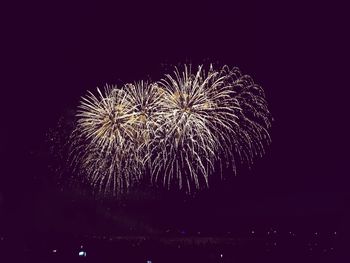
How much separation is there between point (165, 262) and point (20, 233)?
16544 millimetres

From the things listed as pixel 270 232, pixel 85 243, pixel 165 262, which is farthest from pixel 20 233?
pixel 270 232

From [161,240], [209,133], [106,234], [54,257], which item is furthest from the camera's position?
[106,234]

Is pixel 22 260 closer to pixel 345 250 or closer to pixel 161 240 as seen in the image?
pixel 345 250

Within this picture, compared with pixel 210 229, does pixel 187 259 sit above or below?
below

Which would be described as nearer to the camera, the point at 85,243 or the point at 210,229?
the point at 85,243

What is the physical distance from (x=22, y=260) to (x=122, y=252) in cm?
1991

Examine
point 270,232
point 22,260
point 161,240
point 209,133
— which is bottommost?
point 22,260

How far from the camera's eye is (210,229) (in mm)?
79688

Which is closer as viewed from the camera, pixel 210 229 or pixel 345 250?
pixel 345 250

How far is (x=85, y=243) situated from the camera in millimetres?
57562

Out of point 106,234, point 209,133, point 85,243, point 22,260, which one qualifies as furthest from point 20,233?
point 209,133

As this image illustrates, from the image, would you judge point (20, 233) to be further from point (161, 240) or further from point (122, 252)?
point (161, 240)

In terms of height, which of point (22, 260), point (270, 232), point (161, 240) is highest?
point (270, 232)

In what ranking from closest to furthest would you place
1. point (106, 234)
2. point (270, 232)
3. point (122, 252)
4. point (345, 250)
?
point (345, 250)
point (122, 252)
point (106, 234)
point (270, 232)
